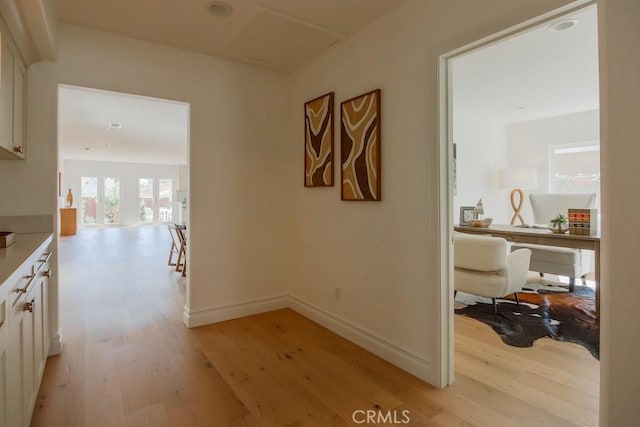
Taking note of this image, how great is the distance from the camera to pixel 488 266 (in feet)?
10.4

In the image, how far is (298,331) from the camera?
10.1ft

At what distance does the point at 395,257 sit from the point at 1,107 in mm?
2465

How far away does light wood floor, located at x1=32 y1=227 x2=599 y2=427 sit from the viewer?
187 cm

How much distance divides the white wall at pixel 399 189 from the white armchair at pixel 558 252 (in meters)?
2.84

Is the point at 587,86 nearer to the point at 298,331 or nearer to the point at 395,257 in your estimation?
the point at 395,257

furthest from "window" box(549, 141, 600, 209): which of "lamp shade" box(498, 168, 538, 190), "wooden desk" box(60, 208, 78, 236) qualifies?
"wooden desk" box(60, 208, 78, 236)

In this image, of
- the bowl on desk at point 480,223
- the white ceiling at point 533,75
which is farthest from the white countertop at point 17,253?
the bowl on desk at point 480,223

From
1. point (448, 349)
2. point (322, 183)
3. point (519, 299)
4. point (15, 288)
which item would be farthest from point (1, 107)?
point (519, 299)

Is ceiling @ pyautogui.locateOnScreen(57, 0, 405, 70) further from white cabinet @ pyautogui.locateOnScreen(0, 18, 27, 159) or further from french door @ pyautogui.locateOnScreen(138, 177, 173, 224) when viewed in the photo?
french door @ pyautogui.locateOnScreen(138, 177, 173, 224)

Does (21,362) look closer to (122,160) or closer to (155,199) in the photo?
(122,160)

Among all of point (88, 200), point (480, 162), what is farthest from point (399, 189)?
point (88, 200)

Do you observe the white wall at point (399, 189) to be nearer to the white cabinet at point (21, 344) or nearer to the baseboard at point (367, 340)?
the baseboard at point (367, 340)

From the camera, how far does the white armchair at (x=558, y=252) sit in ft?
13.4

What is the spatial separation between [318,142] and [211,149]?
3.25 ft
